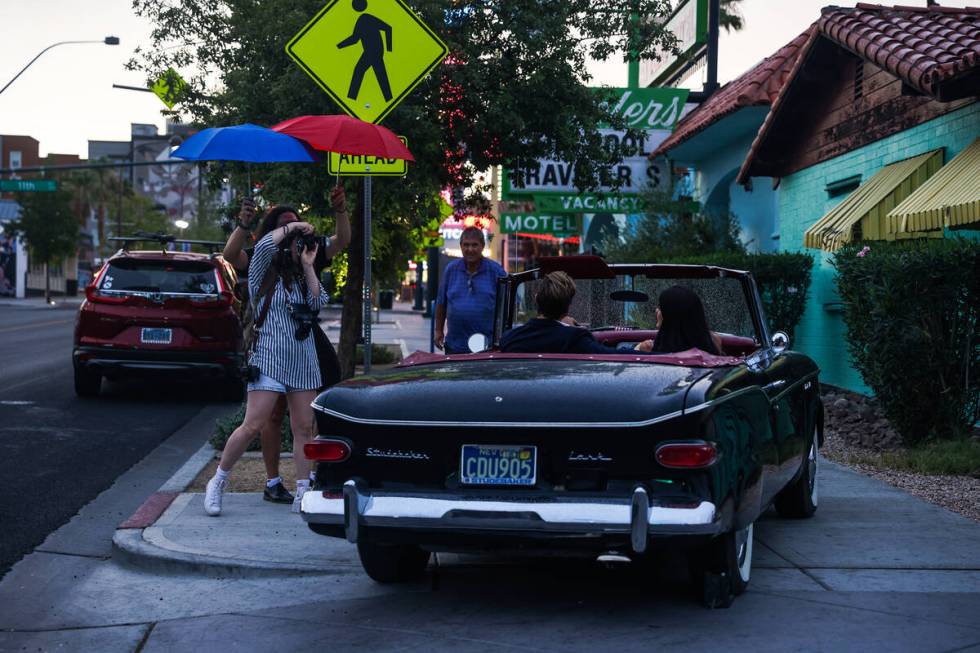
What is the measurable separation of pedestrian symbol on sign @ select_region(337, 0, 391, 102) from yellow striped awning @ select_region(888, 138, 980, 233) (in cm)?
472

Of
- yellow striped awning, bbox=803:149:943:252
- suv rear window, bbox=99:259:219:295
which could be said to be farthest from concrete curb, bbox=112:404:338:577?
yellow striped awning, bbox=803:149:943:252

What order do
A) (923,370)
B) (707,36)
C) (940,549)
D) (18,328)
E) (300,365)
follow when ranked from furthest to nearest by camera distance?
1. (18,328)
2. (707,36)
3. (923,370)
4. (300,365)
5. (940,549)

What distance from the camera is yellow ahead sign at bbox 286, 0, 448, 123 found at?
764cm

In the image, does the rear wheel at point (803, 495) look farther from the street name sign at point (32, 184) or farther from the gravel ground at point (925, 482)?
the street name sign at point (32, 184)

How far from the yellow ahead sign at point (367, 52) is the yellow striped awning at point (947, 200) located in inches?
178

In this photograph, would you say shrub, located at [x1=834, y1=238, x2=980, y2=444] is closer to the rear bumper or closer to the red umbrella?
the red umbrella

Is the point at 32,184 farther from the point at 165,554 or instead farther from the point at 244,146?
the point at 165,554

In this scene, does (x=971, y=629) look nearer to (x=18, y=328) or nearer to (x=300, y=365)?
(x=300, y=365)

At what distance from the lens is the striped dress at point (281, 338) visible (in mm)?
7066

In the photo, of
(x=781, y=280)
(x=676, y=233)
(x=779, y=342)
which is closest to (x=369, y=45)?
(x=779, y=342)

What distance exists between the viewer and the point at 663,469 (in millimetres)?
4625

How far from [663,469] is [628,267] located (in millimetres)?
2194

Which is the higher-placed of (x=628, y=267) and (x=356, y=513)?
(x=628, y=267)

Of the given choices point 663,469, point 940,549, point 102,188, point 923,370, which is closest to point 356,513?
point 663,469
